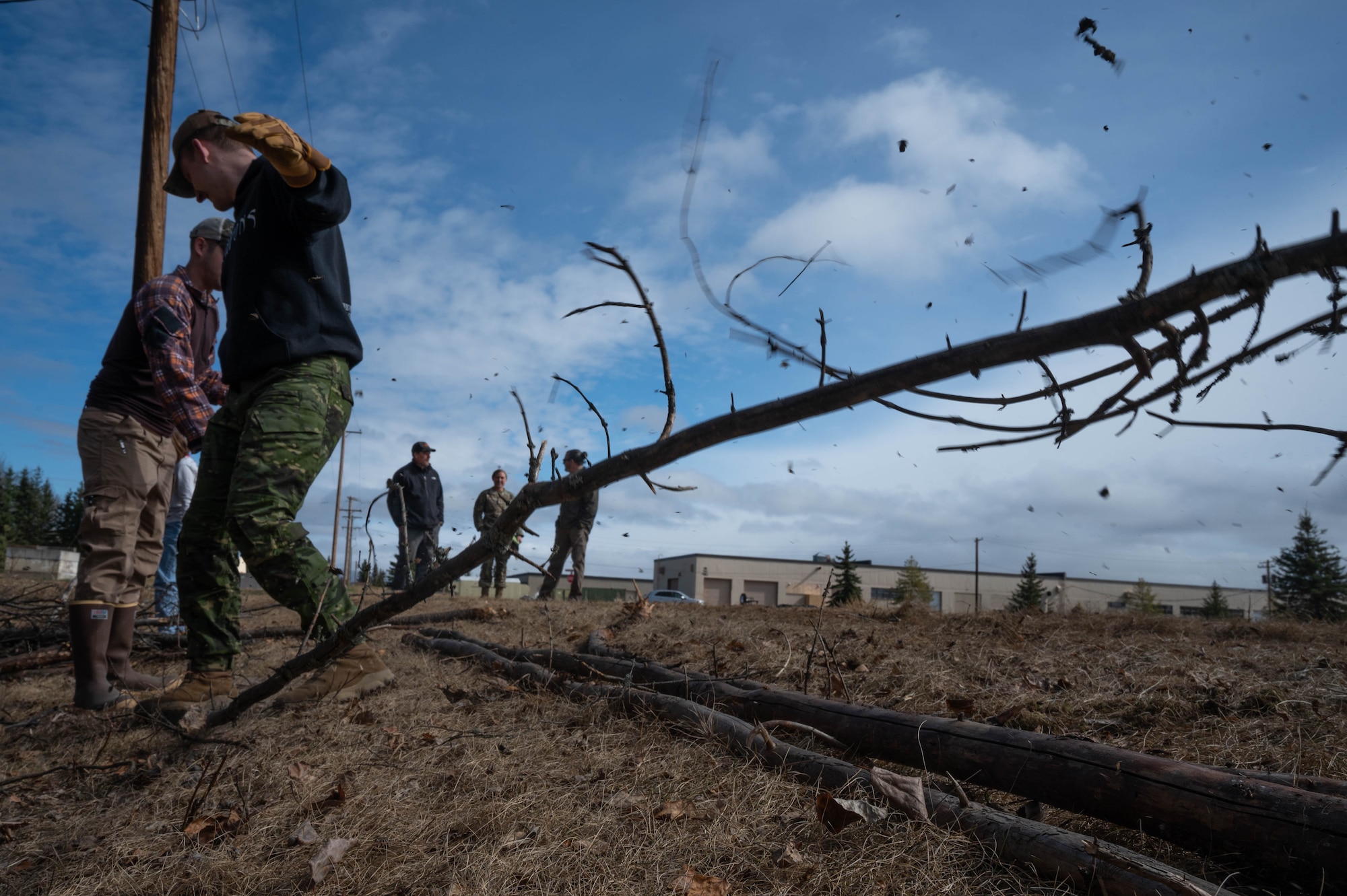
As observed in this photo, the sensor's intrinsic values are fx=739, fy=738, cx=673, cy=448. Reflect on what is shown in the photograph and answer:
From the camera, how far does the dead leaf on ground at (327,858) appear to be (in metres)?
1.66

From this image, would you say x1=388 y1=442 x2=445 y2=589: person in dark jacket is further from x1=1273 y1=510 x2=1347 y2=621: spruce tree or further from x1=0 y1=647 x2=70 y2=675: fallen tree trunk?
x1=1273 y1=510 x2=1347 y2=621: spruce tree

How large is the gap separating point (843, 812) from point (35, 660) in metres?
5.09

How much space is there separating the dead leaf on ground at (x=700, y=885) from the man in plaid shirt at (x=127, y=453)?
3.22 metres

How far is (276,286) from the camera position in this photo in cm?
305

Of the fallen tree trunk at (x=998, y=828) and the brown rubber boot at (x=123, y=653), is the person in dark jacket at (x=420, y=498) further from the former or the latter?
the fallen tree trunk at (x=998, y=828)

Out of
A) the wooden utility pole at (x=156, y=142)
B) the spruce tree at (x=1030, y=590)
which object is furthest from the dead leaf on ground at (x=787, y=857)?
the spruce tree at (x=1030, y=590)

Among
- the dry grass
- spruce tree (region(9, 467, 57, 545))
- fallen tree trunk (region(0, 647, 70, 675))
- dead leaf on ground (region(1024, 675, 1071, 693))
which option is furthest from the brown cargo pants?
spruce tree (region(9, 467, 57, 545))

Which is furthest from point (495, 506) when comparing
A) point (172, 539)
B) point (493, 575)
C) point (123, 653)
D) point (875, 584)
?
point (875, 584)

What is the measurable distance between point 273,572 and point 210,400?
1.76 meters

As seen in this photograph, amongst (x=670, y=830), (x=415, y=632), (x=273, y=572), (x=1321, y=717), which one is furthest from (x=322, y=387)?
(x=1321, y=717)

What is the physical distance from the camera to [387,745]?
2.58 metres

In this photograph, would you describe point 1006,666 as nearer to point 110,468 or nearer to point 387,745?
point 387,745

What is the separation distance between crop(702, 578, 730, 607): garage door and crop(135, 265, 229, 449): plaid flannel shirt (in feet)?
186

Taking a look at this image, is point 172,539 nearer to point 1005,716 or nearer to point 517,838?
point 517,838
